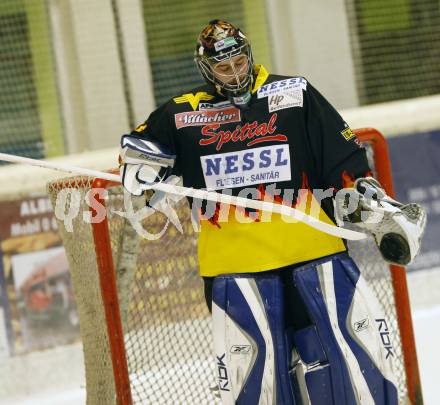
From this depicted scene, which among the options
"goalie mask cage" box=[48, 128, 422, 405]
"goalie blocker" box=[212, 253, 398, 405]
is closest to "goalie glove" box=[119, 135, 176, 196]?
"goalie blocker" box=[212, 253, 398, 405]

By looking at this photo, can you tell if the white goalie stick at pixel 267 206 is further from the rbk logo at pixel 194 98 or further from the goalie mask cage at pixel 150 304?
the goalie mask cage at pixel 150 304

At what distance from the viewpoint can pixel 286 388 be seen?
2.66 m

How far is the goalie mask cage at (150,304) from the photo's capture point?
320 cm

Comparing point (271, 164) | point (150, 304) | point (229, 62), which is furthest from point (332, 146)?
point (150, 304)

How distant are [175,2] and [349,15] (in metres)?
1.05

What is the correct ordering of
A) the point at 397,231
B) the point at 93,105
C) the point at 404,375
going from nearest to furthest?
the point at 397,231
the point at 404,375
the point at 93,105

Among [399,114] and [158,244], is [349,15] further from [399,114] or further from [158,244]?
[158,244]

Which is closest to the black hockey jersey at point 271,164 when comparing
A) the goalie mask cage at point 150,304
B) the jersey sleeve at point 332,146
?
the jersey sleeve at point 332,146

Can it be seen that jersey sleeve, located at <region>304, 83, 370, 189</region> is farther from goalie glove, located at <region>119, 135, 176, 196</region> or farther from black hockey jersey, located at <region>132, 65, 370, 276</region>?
goalie glove, located at <region>119, 135, 176, 196</region>

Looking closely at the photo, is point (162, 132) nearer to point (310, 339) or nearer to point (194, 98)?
point (194, 98)

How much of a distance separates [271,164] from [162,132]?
0.32 meters

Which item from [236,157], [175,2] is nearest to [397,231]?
[236,157]

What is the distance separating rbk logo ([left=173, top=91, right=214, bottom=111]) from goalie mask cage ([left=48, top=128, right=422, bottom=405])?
20.7 inches

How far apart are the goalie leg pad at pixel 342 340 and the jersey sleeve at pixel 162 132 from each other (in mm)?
482
